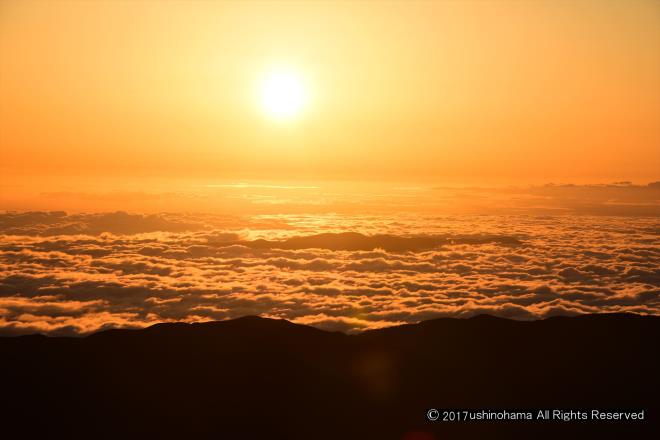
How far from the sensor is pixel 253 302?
17350cm

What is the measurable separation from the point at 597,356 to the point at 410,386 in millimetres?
51544

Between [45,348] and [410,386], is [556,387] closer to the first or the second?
[410,386]

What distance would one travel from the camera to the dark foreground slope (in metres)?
96.7

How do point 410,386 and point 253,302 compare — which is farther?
point 253,302

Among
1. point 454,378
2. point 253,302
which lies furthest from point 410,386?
point 253,302

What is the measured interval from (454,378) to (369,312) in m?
38.1

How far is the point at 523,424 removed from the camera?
297ft

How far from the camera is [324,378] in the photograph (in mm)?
121438

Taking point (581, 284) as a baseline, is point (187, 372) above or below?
below

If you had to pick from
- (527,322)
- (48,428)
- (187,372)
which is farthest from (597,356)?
(48,428)

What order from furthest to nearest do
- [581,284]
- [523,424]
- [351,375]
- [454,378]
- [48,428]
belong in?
[581,284] → [351,375] → [454,378] → [48,428] → [523,424]

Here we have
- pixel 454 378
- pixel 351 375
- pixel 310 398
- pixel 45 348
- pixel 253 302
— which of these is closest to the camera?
pixel 310 398

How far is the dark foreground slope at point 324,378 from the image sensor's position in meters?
96.7

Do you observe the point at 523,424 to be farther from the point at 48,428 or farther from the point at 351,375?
the point at 48,428
